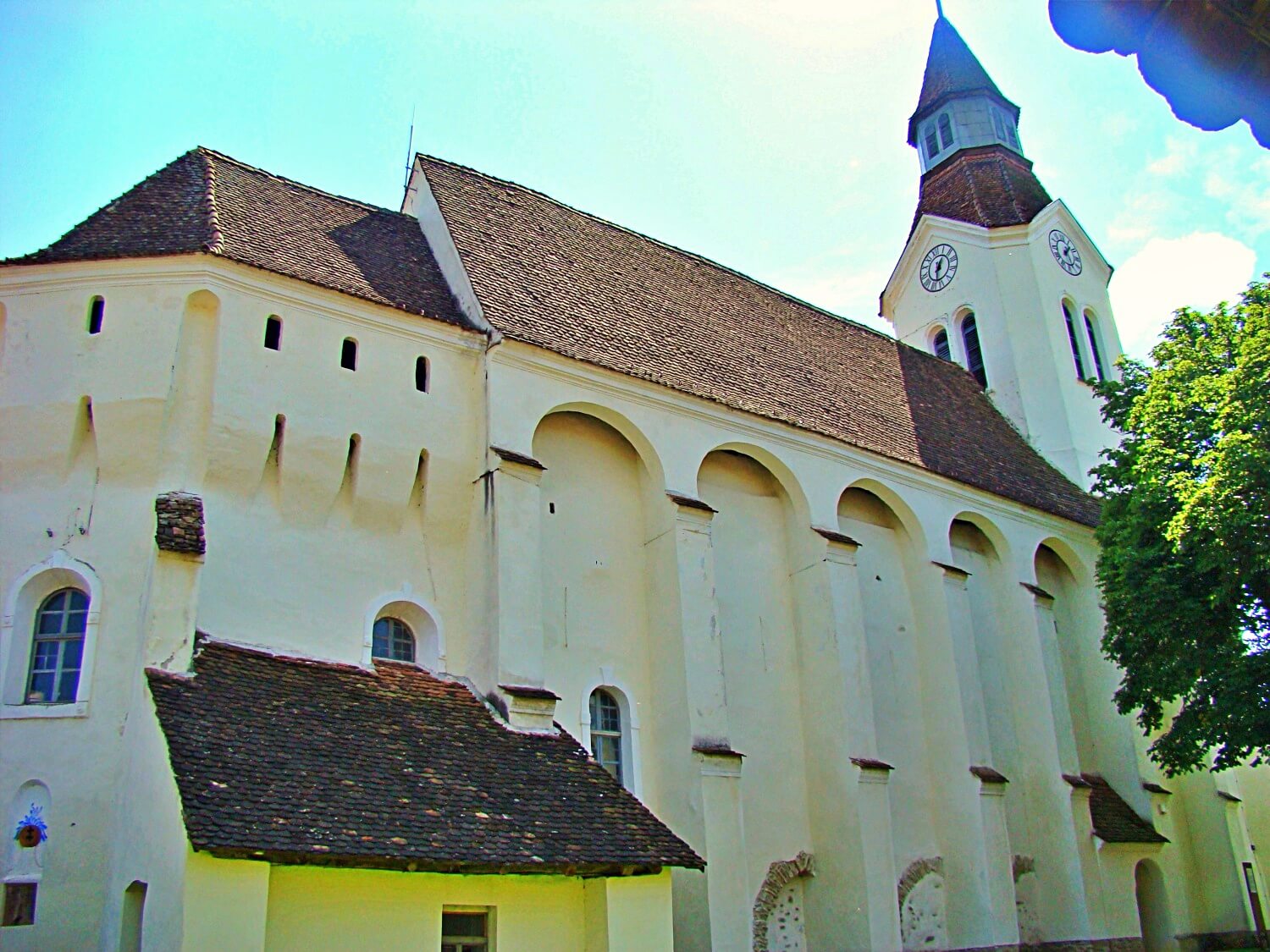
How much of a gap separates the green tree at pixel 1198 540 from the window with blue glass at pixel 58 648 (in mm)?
16603

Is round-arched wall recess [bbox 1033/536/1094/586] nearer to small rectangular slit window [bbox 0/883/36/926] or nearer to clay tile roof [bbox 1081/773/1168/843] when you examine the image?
clay tile roof [bbox 1081/773/1168/843]

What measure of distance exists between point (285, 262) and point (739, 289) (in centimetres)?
1186

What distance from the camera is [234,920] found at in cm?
989

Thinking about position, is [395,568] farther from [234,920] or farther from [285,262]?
[234,920]

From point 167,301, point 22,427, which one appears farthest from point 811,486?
point 22,427

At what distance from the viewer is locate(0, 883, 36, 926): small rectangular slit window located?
11695 mm

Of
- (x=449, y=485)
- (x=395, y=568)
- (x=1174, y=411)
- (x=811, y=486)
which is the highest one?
(x=1174, y=411)

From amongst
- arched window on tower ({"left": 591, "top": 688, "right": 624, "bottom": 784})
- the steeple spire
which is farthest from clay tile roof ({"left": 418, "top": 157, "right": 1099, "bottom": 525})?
the steeple spire

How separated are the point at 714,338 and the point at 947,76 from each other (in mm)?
17840

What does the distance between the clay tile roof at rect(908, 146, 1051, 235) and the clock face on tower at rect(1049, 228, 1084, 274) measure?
2.94 feet

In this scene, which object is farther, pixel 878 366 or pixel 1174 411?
pixel 878 366

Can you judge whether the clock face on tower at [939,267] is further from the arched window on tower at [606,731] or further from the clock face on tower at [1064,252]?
the arched window on tower at [606,731]

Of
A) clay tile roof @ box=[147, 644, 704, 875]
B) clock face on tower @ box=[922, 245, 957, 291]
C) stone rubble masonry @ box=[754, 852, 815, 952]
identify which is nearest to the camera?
clay tile roof @ box=[147, 644, 704, 875]

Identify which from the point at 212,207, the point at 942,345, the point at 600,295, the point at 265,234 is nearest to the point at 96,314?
the point at 212,207
